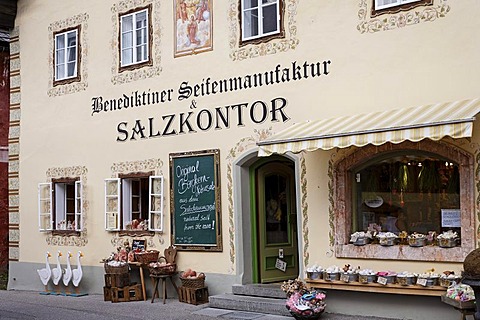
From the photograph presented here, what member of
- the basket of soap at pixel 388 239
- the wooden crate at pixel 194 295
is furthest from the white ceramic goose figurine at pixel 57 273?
the basket of soap at pixel 388 239

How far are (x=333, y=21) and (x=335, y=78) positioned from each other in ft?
2.90

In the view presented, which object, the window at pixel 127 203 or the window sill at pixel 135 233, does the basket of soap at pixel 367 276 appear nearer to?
the window sill at pixel 135 233

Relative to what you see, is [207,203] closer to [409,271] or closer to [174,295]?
[174,295]

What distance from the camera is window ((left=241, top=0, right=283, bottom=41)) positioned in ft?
38.4

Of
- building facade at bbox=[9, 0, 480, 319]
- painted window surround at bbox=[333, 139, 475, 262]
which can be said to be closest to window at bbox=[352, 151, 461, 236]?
building facade at bbox=[9, 0, 480, 319]

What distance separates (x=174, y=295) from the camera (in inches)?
508

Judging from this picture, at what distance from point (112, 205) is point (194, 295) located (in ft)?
9.66

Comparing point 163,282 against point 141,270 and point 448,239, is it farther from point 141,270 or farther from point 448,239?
point 448,239

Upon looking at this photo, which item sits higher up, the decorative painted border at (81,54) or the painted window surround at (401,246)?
the decorative painted border at (81,54)

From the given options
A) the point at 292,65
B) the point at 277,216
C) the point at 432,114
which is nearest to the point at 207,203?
the point at 277,216

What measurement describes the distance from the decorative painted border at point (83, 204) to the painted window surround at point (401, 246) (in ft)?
19.5

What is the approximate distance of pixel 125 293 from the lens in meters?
12.9

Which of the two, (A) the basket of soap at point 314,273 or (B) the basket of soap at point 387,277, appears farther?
(A) the basket of soap at point 314,273

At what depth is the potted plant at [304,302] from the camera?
10039mm
